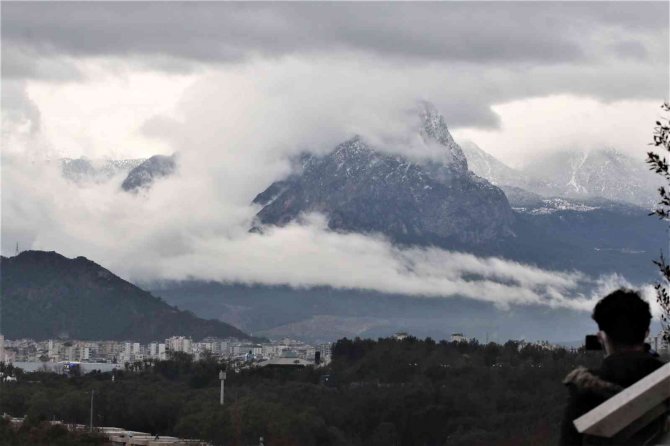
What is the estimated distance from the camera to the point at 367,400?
5674 inches

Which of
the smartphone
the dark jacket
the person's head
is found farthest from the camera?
the smartphone

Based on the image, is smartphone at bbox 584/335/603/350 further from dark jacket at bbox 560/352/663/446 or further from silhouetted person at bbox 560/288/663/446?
dark jacket at bbox 560/352/663/446

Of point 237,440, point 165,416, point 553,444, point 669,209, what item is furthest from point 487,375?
point 669,209

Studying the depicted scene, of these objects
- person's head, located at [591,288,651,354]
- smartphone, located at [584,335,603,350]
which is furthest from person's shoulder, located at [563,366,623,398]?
smartphone, located at [584,335,603,350]

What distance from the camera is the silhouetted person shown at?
8.73 m

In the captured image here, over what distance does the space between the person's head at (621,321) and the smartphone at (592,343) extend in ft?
0.24

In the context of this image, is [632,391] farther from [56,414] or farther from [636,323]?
[56,414]

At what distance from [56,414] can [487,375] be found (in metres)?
39.6

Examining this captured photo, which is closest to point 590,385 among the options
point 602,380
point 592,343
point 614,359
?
point 602,380

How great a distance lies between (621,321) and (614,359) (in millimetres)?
205

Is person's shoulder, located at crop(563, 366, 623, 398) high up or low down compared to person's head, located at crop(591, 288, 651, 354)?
down

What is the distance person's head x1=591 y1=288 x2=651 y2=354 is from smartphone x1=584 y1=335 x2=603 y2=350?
0.07 metres

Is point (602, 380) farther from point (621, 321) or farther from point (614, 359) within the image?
point (621, 321)

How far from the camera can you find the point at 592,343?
30.5 ft
